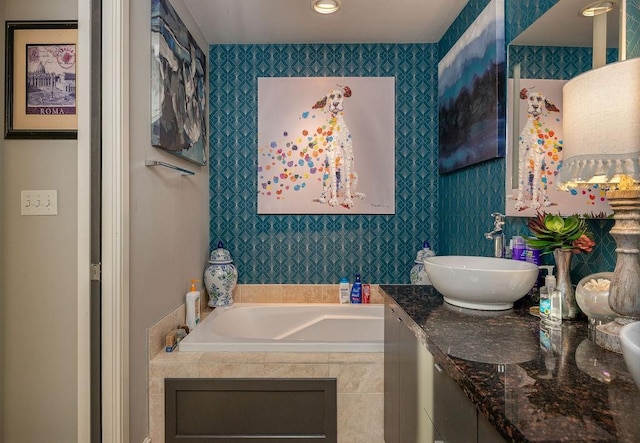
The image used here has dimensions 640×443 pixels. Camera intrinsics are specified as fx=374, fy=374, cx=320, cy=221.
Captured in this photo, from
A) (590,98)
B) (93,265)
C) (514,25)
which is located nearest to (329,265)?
(93,265)

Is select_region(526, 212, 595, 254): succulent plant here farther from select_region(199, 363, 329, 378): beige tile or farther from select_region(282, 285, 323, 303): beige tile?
select_region(282, 285, 323, 303): beige tile

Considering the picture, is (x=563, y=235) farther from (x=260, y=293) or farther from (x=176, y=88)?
(x=260, y=293)

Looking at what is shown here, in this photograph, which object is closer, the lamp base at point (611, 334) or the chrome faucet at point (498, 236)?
the lamp base at point (611, 334)

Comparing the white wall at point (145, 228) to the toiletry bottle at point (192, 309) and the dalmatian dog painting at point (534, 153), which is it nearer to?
the toiletry bottle at point (192, 309)

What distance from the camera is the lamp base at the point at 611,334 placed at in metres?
0.89

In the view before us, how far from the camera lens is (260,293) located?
9.19 ft

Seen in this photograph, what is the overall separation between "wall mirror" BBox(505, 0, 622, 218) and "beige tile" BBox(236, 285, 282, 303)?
5.59ft

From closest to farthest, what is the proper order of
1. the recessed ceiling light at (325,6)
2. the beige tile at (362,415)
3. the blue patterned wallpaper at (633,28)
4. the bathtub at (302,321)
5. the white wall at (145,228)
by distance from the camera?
1. the blue patterned wallpaper at (633,28)
2. the white wall at (145,228)
3. the beige tile at (362,415)
4. the recessed ceiling light at (325,6)
5. the bathtub at (302,321)

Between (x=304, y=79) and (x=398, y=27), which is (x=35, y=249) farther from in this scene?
(x=398, y=27)

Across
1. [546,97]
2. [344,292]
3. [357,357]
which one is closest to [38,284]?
[357,357]

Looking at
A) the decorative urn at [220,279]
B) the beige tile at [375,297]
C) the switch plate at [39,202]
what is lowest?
the beige tile at [375,297]

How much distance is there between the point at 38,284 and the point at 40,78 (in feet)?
3.07

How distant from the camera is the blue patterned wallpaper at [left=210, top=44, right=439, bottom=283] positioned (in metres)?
2.77

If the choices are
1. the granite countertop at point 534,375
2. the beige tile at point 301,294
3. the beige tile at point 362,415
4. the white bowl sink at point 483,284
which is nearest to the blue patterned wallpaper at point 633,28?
the white bowl sink at point 483,284
